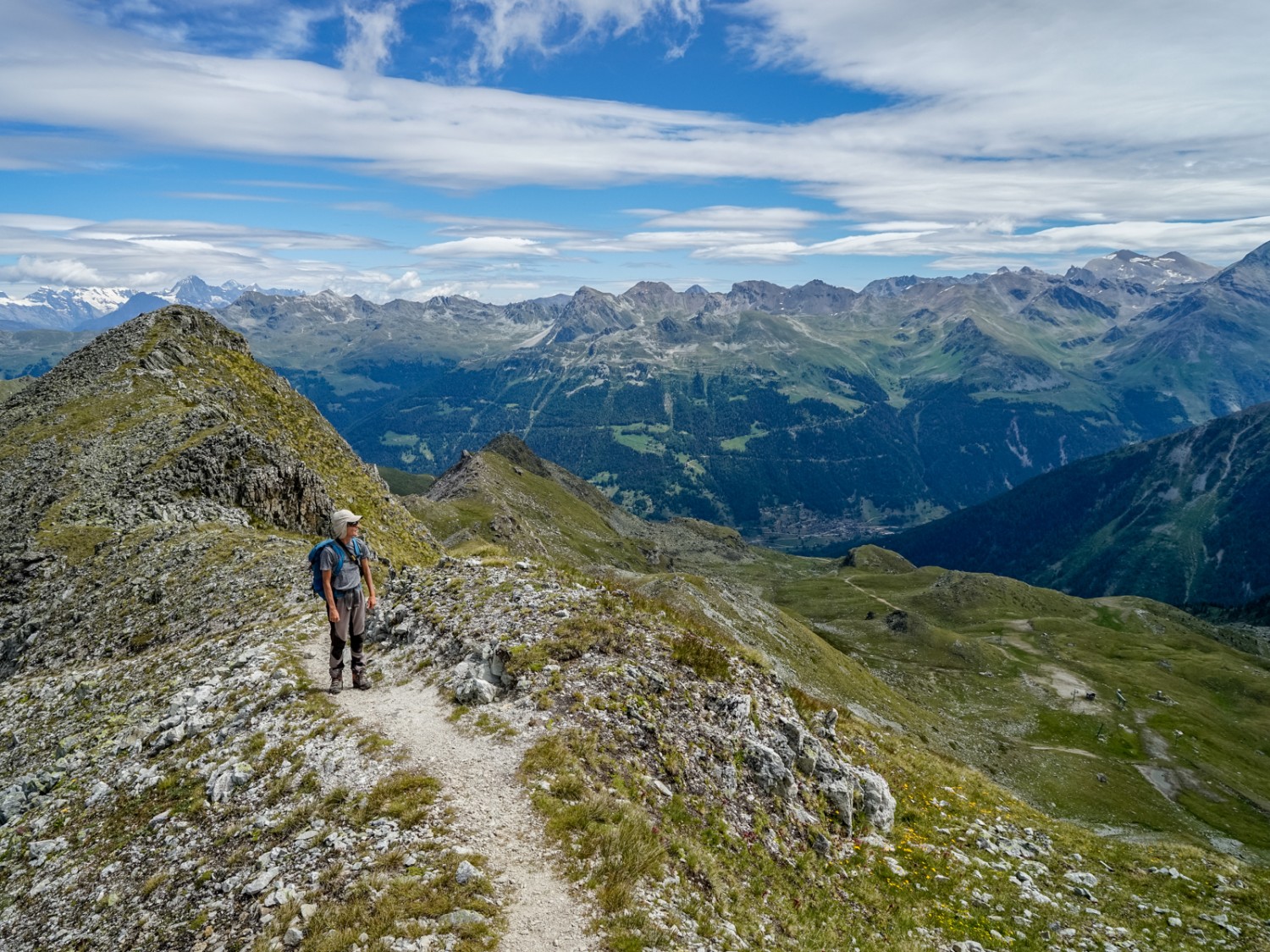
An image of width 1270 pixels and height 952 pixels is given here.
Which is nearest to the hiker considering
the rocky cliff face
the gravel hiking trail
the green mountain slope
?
the gravel hiking trail

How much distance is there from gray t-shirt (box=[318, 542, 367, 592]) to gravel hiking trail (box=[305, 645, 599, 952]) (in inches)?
138

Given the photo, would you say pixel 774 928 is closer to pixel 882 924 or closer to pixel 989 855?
pixel 882 924

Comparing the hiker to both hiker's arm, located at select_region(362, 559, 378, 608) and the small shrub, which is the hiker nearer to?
hiker's arm, located at select_region(362, 559, 378, 608)

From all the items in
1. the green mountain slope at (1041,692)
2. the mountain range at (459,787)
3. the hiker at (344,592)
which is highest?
the hiker at (344,592)

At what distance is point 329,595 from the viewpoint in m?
19.7

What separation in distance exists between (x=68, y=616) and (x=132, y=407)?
95.6ft

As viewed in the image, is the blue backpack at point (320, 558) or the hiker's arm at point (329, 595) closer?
the hiker's arm at point (329, 595)

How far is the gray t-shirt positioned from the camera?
19859 millimetres

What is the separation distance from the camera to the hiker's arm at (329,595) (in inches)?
764

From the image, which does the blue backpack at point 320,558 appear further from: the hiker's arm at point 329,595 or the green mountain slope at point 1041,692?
the green mountain slope at point 1041,692

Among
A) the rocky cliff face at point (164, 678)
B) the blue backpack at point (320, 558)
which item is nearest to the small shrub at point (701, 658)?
the rocky cliff face at point (164, 678)

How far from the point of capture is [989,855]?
22594mm

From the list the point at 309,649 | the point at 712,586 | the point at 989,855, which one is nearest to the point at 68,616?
the point at 309,649

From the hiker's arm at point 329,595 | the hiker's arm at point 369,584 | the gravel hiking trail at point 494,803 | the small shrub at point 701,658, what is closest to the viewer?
the gravel hiking trail at point 494,803
